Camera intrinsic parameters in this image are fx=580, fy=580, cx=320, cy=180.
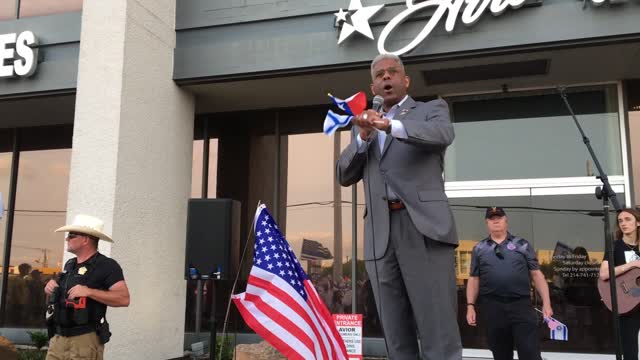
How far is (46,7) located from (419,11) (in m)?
5.43

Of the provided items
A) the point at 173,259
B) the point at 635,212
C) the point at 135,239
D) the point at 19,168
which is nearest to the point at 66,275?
the point at 135,239

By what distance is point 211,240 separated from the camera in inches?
262

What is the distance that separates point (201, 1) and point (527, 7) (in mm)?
4300

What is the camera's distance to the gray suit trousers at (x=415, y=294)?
2.13 m

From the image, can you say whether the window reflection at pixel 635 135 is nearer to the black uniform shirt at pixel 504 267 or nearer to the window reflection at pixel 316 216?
the black uniform shirt at pixel 504 267

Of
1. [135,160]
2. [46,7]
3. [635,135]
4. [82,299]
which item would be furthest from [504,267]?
[46,7]

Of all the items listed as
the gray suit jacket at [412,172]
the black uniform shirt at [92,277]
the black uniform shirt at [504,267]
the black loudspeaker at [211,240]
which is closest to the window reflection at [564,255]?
the black uniform shirt at [504,267]

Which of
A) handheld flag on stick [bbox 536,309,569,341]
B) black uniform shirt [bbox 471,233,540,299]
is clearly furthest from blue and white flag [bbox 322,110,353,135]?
handheld flag on stick [bbox 536,309,569,341]

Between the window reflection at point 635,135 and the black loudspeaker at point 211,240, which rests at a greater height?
the window reflection at point 635,135

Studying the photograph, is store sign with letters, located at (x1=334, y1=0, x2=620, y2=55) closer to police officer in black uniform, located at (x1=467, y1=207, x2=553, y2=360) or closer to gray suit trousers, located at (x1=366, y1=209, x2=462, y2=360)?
police officer in black uniform, located at (x1=467, y1=207, x2=553, y2=360)

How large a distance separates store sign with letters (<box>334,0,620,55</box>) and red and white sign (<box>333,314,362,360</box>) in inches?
126

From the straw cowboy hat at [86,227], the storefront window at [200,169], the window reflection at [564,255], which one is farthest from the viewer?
the storefront window at [200,169]

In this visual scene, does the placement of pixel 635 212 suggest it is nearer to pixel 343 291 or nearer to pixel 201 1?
pixel 343 291

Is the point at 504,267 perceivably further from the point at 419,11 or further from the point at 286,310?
the point at 419,11
